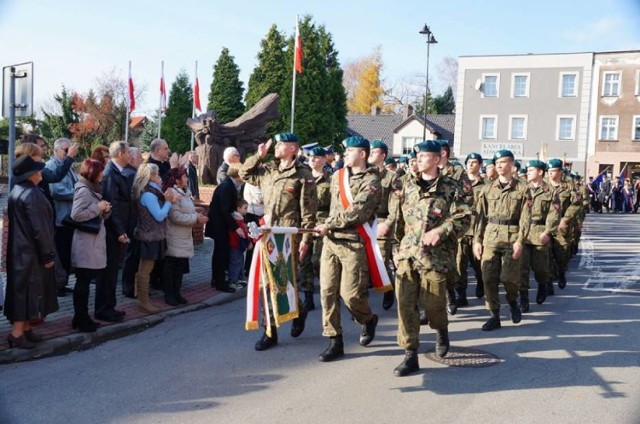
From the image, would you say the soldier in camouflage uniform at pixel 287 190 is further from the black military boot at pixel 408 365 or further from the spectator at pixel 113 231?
the spectator at pixel 113 231

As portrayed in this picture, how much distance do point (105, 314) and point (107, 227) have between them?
38.6 inches

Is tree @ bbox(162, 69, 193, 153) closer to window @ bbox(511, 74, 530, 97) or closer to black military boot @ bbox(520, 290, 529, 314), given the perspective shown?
window @ bbox(511, 74, 530, 97)

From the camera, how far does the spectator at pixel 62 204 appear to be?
25.3ft

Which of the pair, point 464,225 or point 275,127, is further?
point 275,127

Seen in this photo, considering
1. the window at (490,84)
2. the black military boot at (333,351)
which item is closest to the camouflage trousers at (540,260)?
the black military boot at (333,351)

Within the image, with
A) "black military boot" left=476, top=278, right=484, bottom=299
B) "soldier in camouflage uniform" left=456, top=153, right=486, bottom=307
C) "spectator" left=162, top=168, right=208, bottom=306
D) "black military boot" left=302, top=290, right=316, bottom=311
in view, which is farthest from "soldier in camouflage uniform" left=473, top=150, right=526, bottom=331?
"spectator" left=162, top=168, right=208, bottom=306

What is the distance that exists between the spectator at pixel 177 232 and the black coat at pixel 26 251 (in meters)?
1.93

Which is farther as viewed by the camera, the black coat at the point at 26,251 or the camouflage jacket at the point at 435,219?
the black coat at the point at 26,251

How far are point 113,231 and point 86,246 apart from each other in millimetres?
493

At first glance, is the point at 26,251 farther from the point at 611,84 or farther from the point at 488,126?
the point at 611,84

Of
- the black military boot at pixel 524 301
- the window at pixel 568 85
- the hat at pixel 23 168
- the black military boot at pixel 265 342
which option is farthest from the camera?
the window at pixel 568 85

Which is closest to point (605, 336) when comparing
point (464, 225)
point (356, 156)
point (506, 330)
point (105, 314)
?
point (506, 330)

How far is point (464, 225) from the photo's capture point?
550 cm

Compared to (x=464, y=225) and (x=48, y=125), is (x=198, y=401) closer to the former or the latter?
(x=464, y=225)
